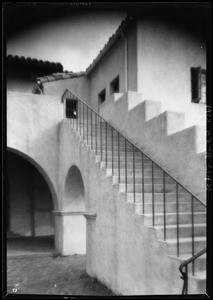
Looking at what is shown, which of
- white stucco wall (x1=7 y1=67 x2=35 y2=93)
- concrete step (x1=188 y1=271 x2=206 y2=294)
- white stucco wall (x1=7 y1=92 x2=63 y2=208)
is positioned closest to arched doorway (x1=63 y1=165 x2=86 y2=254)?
white stucco wall (x1=7 y1=92 x2=63 y2=208)

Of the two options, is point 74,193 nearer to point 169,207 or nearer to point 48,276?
point 48,276

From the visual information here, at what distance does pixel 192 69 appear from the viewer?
418 inches

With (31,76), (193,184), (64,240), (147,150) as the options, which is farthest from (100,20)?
(31,76)

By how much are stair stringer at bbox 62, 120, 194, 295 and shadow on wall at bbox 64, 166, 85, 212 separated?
5.56 feet

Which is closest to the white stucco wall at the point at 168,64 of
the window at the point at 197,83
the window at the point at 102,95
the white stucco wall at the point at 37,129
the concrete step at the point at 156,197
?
the window at the point at 197,83

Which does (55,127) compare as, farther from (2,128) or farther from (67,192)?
(2,128)

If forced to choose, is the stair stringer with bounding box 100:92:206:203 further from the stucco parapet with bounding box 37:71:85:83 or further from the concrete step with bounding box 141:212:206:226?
the stucco parapet with bounding box 37:71:85:83

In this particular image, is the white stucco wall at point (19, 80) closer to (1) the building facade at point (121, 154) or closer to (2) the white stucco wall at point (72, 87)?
(1) the building facade at point (121, 154)

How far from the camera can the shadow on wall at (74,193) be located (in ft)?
32.4

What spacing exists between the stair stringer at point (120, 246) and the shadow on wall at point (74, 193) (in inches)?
66.8

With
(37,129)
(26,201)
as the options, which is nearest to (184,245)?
(37,129)

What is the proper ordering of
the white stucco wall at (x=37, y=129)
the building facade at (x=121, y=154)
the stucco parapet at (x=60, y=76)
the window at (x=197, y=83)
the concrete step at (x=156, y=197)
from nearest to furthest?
the building facade at (x=121, y=154) < the concrete step at (x=156, y=197) < the white stucco wall at (x=37, y=129) < the window at (x=197, y=83) < the stucco parapet at (x=60, y=76)

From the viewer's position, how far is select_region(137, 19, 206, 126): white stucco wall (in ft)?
32.5

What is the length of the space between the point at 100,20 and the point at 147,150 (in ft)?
10.8
